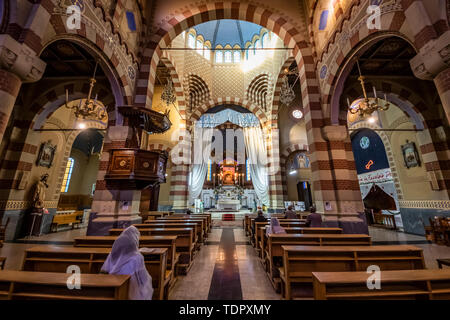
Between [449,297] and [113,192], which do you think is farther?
[113,192]

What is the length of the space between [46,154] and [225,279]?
360 inches

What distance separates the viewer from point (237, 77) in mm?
12773

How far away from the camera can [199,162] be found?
38.9 feet

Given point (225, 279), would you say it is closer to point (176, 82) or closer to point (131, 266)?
point (131, 266)

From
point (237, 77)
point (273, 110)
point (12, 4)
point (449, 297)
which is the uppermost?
point (237, 77)

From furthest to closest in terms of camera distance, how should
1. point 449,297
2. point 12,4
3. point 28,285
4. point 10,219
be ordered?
point 10,219
point 12,4
point 449,297
point 28,285

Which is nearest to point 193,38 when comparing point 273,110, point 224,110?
point 224,110

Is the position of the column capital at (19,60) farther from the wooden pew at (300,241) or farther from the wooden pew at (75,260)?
the wooden pew at (300,241)

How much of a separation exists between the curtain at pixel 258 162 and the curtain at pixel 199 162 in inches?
124

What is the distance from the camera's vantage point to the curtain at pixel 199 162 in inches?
448

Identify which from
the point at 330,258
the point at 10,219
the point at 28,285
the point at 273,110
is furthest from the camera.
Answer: the point at 273,110

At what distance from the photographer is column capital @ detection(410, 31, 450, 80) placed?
8.00ft
